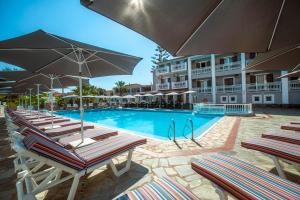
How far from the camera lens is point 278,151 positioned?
2883 mm

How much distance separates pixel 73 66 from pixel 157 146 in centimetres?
424

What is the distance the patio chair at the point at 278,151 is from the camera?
2.70m

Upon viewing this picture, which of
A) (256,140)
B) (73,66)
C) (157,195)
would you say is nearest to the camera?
(157,195)

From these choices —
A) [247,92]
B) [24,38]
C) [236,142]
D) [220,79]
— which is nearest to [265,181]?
[236,142]

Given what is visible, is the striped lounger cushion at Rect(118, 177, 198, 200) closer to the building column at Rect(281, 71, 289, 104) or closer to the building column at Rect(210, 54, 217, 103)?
the building column at Rect(281, 71, 289, 104)

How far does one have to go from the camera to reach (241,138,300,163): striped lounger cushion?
2700mm

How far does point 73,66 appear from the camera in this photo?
571cm

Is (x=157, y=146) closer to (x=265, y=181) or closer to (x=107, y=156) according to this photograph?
(x=107, y=156)

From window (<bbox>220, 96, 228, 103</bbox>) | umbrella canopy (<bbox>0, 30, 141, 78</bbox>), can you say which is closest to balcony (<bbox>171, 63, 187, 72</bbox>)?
window (<bbox>220, 96, 228, 103</bbox>)

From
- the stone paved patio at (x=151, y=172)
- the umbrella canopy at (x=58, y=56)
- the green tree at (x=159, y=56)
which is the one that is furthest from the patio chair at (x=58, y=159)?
the green tree at (x=159, y=56)

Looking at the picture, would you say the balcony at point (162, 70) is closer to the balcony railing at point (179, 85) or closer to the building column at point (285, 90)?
the balcony railing at point (179, 85)

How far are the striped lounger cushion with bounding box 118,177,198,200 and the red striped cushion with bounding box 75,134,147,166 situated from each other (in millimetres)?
1178

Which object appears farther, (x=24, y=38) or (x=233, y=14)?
(x=24, y=38)

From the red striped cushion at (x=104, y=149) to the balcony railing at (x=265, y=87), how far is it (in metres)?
23.0
